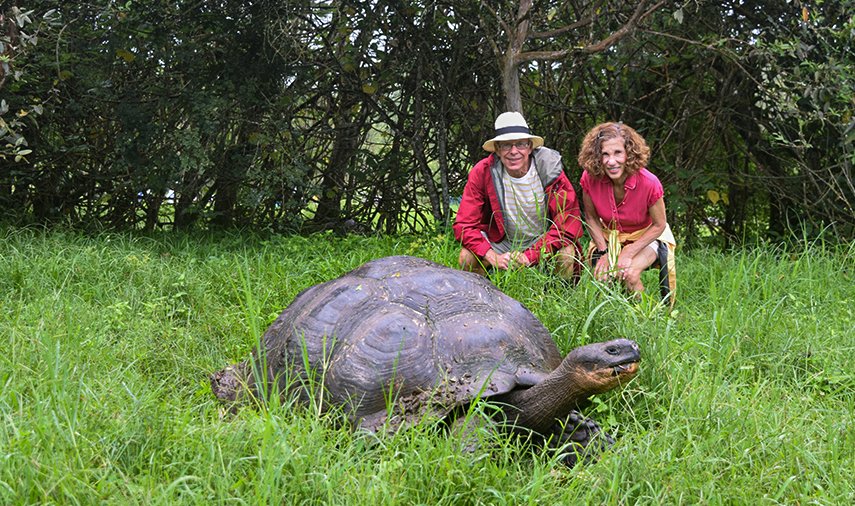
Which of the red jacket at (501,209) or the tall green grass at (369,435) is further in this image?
the red jacket at (501,209)

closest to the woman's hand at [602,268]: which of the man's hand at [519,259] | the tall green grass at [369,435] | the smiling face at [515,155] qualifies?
the tall green grass at [369,435]

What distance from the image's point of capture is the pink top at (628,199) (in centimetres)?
413

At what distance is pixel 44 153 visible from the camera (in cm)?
624

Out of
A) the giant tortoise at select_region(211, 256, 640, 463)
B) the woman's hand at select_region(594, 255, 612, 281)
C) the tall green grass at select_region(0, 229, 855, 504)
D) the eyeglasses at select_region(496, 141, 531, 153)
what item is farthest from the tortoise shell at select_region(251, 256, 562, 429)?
the eyeglasses at select_region(496, 141, 531, 153)

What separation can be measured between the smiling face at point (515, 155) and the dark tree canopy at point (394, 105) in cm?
100

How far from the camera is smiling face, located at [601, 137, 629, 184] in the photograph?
13.3 ft

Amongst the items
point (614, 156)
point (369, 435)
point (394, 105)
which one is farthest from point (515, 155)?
point (394, 105)

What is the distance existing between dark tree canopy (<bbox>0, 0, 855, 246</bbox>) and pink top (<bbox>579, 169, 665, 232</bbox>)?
1.19 m

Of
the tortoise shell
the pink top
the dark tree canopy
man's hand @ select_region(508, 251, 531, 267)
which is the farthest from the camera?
the dark tree canopy

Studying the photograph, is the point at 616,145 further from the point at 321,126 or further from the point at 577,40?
the point at 321,126

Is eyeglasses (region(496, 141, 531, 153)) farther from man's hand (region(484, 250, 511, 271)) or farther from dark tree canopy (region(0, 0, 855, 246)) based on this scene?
dark tree canopy (region(0, 0, 855, 246))

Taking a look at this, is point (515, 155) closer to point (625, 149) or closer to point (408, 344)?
point (625, 149)

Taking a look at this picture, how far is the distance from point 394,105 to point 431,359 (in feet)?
12.7

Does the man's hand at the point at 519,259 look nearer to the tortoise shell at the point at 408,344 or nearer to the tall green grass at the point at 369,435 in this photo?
the tall green grass at the point at 369,435
